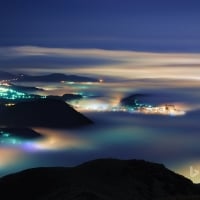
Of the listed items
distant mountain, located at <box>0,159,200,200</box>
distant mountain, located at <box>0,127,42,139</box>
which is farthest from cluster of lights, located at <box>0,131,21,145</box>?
distant mountain, located at <box>0,159,200,200</box>

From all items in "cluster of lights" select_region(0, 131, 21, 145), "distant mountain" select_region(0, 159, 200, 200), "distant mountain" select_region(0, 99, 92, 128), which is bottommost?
"distant mountain" select_region(0, 159, 200, 200)

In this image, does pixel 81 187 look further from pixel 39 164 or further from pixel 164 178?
pixel 39 164

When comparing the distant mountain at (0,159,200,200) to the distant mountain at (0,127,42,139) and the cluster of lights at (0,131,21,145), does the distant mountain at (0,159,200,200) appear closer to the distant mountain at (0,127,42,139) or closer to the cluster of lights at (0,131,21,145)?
the cluster of lights at (0,131,21,145)

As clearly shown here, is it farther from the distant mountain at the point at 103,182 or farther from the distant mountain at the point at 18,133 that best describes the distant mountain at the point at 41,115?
the distant mountain at the point at 103,182

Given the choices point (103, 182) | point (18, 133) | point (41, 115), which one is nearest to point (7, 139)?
point (18, 133)

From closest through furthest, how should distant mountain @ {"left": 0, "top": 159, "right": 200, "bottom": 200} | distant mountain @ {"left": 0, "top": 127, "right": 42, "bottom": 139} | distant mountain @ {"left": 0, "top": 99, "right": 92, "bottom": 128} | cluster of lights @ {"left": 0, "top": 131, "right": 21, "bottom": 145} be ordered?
distant mountain @ {"left": 0, "top": 159, "right": 200, "bottom": 200}
cluster of lights @ {"left": 0, "top": 131, "right": 21, "bottom": 145}
distant mountain @ {"left": 0, "top": 127, "right": 42, "bottom": 139}
distant mountain @ {"left": 0, "top": 99, "right": 92, "bottom": 128}
